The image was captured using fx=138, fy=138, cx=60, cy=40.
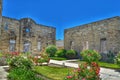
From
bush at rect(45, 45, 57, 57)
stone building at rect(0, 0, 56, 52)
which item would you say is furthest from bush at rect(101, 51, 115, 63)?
stone building at rect(0, 0, 56, 52)

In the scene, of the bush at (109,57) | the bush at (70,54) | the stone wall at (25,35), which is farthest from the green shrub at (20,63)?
the stone wall at (25,35)

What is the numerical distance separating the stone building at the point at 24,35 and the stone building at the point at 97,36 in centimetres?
531

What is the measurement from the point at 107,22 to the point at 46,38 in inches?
521

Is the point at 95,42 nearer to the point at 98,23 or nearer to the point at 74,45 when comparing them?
the point at 98,23

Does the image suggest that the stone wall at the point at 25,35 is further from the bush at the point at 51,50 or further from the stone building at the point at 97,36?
the stone building at the point at 97,36

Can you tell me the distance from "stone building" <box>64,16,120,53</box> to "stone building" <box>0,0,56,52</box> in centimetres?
531

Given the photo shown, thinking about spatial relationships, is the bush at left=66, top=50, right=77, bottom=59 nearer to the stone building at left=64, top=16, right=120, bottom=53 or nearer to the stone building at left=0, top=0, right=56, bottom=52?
the stone building at left=64, top=16, right=120, bottom=53

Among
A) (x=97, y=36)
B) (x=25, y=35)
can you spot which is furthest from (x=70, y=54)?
(x=25, y=35)

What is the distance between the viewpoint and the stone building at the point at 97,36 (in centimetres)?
1638

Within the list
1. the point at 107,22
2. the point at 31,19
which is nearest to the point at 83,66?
the point at 107,22

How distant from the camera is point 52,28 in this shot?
28469 mm

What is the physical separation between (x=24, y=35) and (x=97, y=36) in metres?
12.4

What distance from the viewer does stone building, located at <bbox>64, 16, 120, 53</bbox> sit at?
16.4m

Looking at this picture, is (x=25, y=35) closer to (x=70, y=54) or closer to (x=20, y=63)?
(x=70, y=54)
